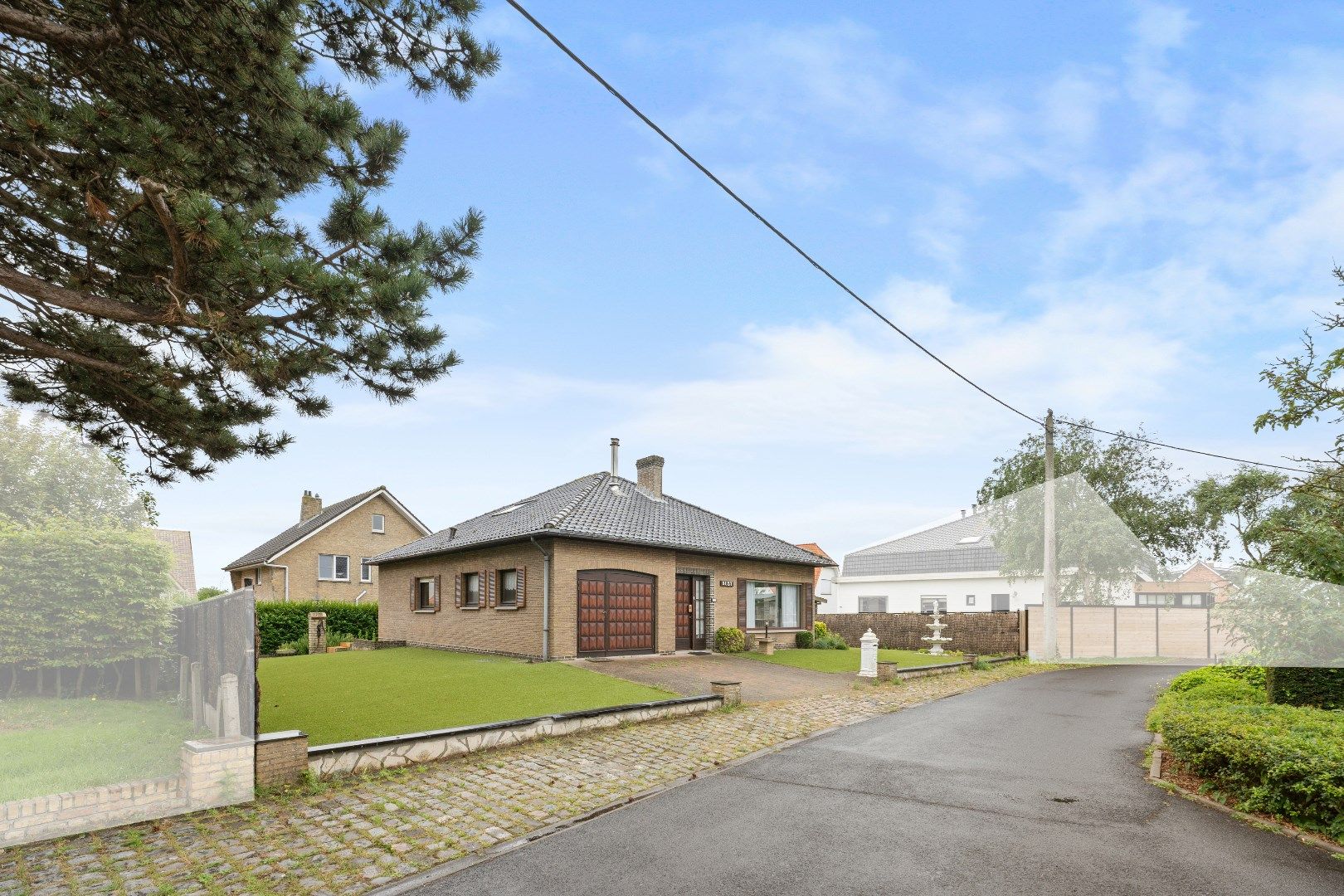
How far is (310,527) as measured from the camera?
126 feet

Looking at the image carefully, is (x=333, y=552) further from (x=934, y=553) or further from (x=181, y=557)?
(x=934, y=553)

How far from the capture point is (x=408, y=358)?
875cm

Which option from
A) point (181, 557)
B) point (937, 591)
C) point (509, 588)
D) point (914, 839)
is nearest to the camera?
point (914, 839)

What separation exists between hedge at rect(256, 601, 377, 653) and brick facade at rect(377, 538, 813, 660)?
450 cm

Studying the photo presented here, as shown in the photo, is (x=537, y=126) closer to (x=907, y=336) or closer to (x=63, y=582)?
(x=63, y=582)

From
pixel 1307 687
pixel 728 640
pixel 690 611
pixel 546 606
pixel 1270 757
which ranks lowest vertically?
pixel 728 640

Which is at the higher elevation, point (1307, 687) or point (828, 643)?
point (1307, 687)

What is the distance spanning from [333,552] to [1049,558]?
3131cm

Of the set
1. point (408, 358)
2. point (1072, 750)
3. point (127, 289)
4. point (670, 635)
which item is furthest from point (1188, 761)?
point (670, 635)

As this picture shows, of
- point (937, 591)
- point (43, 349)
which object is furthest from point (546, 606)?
point (937, 591)

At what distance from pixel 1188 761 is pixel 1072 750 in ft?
6.43

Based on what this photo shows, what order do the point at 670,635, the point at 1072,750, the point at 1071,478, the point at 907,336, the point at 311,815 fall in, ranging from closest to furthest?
the point at 311,815 < the point at 1072,750 < the point at 907,336 < the point at 670,635 < the point at 1071,478

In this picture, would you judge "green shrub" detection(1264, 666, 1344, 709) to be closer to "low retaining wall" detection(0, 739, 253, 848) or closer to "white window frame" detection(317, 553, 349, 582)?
"low retaining wall" detection(0, 739, 253, 848)

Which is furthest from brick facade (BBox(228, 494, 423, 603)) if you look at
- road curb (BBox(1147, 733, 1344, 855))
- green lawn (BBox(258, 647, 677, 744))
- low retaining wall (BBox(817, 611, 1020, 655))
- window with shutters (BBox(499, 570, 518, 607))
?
road curb (BBox(1147, 733, 1344, 855))
